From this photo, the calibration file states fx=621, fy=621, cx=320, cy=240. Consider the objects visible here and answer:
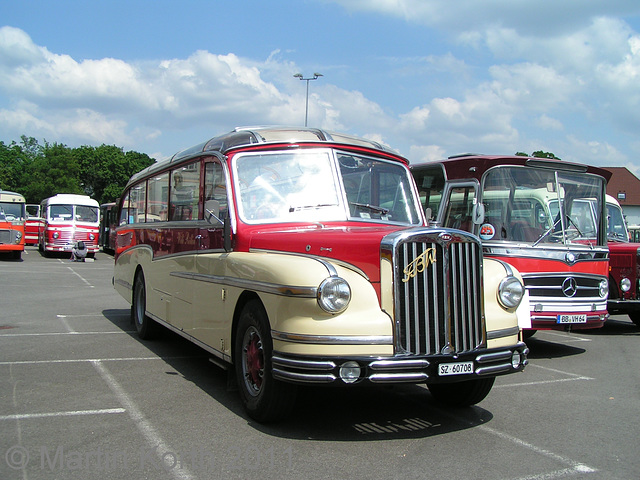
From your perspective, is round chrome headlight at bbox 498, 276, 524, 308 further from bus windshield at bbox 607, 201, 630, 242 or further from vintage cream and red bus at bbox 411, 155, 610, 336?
bus windshield at bbox 607, 201, 630, 242

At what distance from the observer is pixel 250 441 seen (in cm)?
469

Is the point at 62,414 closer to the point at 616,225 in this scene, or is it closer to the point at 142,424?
the point at 142,424

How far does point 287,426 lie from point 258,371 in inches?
19.9

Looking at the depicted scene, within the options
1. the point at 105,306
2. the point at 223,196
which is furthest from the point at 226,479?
the point at 105,306

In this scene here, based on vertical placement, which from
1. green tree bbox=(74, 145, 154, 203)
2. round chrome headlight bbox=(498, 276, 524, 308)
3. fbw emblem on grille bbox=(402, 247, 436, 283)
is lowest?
round chrome headlight bbox=(498, 276, 524, 308)

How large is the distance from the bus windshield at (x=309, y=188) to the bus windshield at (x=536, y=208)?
348 cm

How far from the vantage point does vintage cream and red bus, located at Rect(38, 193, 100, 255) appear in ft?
98.1

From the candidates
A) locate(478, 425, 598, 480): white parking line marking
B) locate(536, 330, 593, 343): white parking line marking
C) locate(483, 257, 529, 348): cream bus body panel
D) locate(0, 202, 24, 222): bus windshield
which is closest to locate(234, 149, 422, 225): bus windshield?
locate(483, 257, 529, 348): cream bus body panel

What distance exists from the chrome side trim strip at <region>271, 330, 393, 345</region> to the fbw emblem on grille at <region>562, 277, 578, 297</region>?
5.32 metres

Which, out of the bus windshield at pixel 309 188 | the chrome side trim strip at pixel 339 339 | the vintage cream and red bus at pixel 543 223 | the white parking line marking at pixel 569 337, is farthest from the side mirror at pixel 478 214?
the chrome side trim strip at pixel 339 339

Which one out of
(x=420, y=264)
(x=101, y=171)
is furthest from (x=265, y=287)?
(x=101, y=171)

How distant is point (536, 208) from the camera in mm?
9523

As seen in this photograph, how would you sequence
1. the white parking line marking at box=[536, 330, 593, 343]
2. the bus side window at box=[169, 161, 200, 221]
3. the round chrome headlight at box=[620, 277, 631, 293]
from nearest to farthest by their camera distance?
1. the bus side window at box=[169, 161, 200, 221]
2. the white parking line marking at box=[536, 330, 593, 343]
3. the round chrome headlight at box=[620, 277, 631, 293]

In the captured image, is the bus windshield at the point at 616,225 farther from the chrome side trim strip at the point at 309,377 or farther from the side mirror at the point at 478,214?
the chrome side trim strip at the point at 309,377
